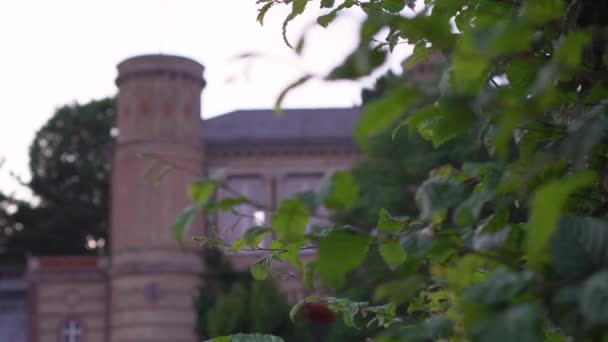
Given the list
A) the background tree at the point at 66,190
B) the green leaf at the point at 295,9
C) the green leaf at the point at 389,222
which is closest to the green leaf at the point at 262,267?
the green leaf at the point at 389,222

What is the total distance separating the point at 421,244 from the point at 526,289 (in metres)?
0.14

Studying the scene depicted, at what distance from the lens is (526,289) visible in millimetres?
944

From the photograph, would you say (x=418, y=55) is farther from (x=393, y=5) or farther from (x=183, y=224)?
(x=183, y=224)

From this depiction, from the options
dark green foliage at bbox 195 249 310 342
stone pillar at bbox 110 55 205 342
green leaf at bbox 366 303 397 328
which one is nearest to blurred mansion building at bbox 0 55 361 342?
stone pillar at bbox 110 55 205 342

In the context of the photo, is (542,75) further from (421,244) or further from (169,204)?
(169,204)

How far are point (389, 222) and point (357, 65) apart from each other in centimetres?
62

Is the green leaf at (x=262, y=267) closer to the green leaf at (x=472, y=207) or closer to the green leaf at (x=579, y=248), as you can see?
the green leaf at (x=472, y=207)

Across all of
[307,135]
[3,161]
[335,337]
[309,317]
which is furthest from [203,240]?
[3,161]

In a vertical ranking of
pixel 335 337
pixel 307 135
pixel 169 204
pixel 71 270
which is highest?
pixel 307 135

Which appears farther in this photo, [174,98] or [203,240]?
[174,98]

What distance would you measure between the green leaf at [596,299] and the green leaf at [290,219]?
0.98 ft

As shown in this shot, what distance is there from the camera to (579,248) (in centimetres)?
92

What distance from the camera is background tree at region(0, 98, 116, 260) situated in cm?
3194

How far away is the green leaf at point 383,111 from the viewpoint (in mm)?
791
